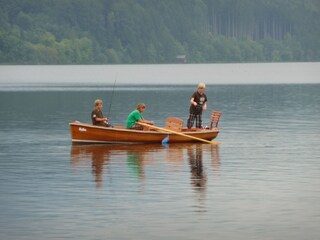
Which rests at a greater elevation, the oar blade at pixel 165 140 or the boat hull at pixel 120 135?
the boat hull at pixel 120 135

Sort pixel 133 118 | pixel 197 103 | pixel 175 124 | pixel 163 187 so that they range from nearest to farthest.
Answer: pixel 163 187, pixel 133 118, pixel 175 124, pixel 197 103

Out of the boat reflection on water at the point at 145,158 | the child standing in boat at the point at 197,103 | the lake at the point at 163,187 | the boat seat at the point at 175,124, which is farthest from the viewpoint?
the child standing in boat at the point at 197,103

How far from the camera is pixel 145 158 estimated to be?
35812 mm

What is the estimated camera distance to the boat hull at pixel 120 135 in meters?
40.3

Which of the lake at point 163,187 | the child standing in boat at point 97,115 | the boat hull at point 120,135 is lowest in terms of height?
the lake at point 163,187

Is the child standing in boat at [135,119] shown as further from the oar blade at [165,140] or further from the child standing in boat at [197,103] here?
the child standing in boat at [197,103]

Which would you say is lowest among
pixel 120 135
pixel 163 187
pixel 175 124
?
pixel 163 187

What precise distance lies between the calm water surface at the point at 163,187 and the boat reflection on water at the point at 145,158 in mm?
29

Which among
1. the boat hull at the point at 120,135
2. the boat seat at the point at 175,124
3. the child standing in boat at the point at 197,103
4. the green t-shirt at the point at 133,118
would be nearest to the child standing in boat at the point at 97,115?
the boat hull at the point at 120,135

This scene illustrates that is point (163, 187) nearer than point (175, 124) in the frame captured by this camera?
Yes

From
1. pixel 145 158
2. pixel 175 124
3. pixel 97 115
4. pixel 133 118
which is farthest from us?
pixel 175 124

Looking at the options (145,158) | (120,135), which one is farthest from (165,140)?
(145,158)

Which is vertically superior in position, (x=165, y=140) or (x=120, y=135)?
(x=120, y=135)

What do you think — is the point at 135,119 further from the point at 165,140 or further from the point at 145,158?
the point at 145,158
